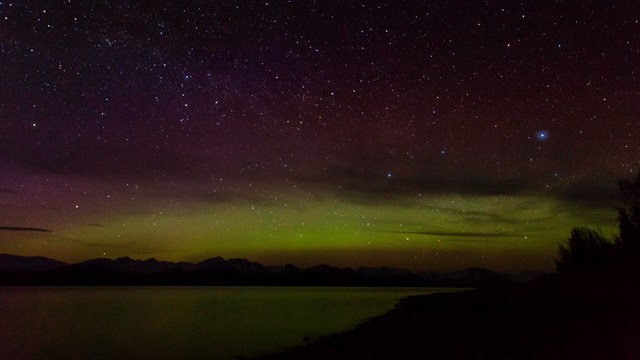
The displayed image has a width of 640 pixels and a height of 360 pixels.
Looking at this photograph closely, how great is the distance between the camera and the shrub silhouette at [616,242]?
41.2m

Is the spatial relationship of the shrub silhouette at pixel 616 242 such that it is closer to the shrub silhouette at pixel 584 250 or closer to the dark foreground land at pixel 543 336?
the shrub silhouette at pixel 584 250

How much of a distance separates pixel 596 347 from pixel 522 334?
3.81 m

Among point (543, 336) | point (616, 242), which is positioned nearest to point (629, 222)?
point (616, 242)

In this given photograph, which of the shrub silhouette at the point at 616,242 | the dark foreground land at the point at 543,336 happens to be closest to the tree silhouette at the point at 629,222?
the shrub silhouette at the point at 616,242

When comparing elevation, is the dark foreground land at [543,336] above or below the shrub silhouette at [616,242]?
below

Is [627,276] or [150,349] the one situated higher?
[627,276]

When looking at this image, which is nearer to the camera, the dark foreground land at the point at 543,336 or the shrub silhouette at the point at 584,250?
the dark foreground land at the point at 543,336

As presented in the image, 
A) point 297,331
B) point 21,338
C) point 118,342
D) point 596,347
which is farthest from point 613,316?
→ point 21,338

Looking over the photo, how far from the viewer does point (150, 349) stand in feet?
92.0

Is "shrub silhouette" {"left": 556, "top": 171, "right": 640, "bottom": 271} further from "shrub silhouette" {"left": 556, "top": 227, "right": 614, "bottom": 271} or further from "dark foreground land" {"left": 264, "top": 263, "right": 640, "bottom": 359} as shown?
"dark foreground land" {"left": 264, "top": 263, "right": 640, "bottom": 359}

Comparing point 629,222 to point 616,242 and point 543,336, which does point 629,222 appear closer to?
point 616,242

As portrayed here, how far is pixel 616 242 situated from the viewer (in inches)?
1789

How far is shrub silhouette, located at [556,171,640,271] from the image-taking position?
41156 millimetres

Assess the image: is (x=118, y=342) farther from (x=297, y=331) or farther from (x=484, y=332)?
(x=484, y=332)
